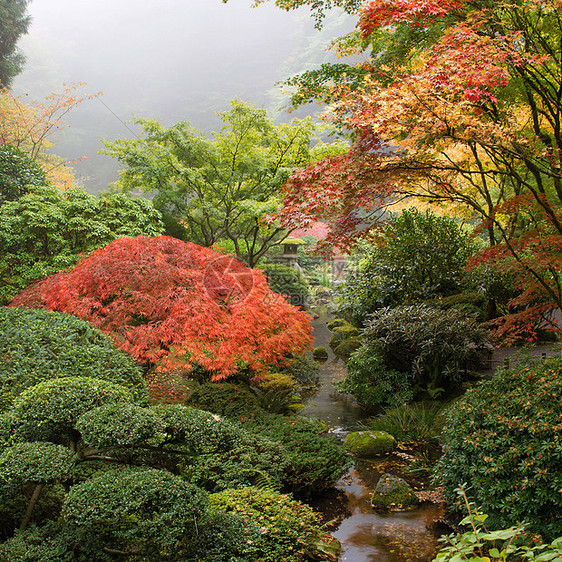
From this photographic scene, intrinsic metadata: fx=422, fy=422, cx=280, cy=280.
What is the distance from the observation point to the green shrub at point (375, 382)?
6.33 m

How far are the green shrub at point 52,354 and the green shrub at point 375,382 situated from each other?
3.78 meters

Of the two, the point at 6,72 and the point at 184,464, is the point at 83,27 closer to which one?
the point at 6,72

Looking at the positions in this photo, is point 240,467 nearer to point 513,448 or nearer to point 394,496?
point 394,496

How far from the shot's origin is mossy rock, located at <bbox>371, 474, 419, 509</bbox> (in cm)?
381

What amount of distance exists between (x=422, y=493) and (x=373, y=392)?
2570mm

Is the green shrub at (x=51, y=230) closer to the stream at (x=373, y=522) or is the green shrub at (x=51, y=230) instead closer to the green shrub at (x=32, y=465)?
the green shrub at (x=32, y=465)

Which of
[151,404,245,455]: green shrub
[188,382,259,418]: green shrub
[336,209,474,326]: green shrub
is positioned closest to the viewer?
[151,404,245,455]: green shrub

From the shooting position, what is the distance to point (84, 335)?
3902 millimetres

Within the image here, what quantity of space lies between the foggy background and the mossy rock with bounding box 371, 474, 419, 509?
37665 millimetres

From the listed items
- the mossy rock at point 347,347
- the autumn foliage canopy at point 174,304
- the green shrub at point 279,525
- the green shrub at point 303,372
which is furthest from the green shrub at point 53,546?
the mossy rock at point 347,347

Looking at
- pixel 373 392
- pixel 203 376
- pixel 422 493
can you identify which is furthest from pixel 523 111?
pixel 203 376

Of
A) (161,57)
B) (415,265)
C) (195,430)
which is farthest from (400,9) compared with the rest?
(161,57)

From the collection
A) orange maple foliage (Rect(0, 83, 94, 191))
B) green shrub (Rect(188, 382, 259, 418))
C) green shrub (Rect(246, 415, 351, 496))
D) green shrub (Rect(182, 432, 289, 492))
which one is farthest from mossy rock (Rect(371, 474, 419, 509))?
orange maple foliage (Rect(0, 83, 94, 191))

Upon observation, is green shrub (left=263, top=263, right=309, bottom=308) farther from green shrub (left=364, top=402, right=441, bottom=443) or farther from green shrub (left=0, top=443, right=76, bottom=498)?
green shrub (left=0, top=443, right=76, bottom=498)
